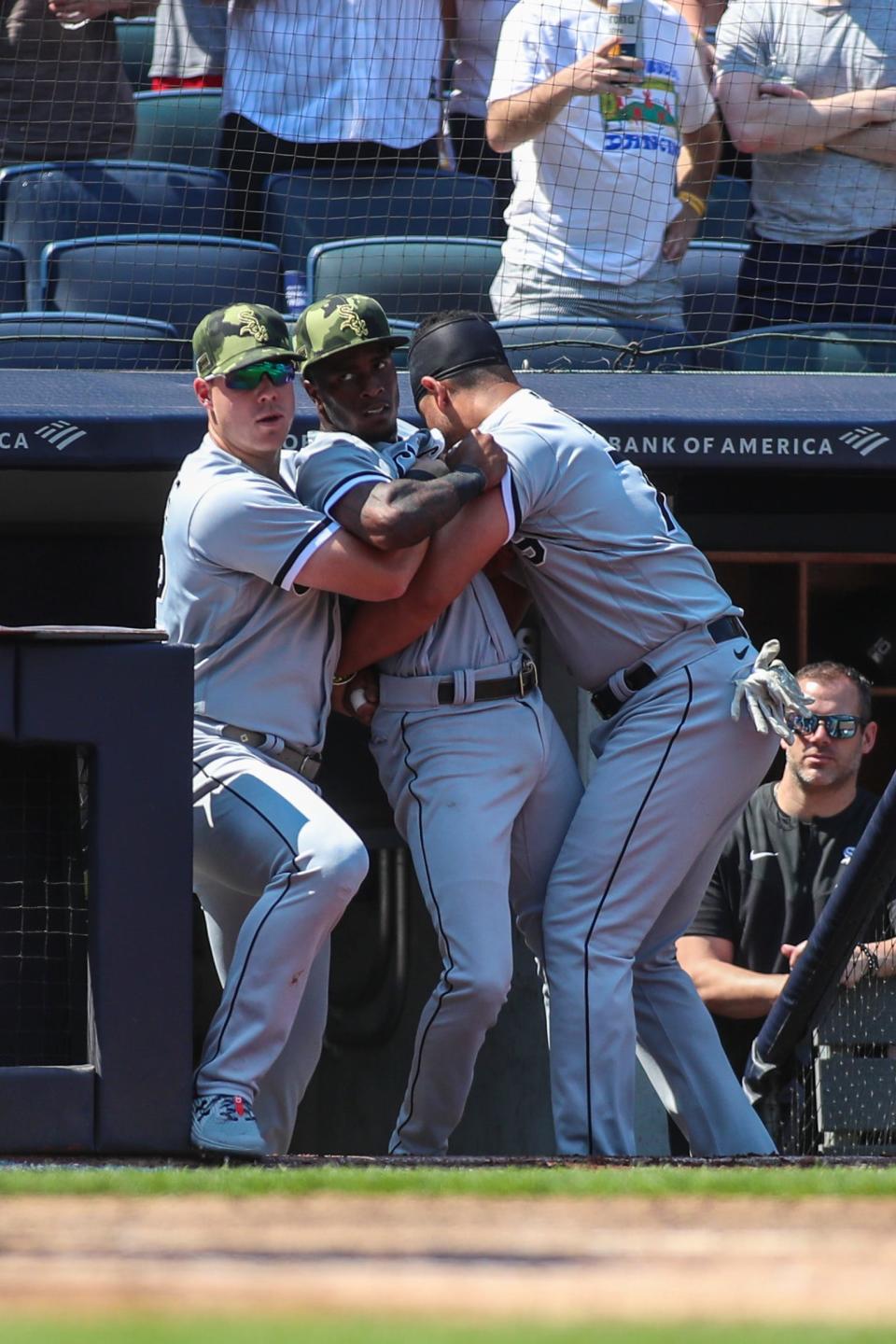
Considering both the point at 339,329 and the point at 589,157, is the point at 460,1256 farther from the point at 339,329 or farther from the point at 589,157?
the point at 589,157

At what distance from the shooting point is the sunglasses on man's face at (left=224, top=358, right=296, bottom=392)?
12.4 ft

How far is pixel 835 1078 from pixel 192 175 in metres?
3.37

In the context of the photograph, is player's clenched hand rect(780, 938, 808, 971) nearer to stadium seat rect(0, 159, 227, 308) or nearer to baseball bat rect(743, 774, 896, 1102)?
baseball bat rect(743, 774, 896, 1102)

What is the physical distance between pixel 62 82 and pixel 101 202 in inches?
17.6

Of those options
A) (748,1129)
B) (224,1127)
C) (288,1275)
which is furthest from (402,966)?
(288,1275)

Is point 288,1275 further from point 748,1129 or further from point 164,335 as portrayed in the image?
point 164,335

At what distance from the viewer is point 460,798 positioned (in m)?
3.76

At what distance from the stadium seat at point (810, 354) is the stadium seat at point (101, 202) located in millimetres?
1637

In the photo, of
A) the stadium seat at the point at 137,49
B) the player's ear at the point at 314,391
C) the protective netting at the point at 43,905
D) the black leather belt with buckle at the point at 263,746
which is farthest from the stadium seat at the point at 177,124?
the protective netting at the point at 43,905

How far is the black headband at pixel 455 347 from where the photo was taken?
4004 mm

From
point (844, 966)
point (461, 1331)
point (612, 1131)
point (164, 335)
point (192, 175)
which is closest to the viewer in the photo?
point (461, 1331)

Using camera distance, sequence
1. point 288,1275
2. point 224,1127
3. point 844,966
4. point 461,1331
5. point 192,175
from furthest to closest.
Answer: point 192,175, point 844,966, point 224,1127, point 288,1275, point 461,1331

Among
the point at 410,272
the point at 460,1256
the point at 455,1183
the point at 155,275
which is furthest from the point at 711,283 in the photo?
the point at 460,1256

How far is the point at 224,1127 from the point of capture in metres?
3.38
